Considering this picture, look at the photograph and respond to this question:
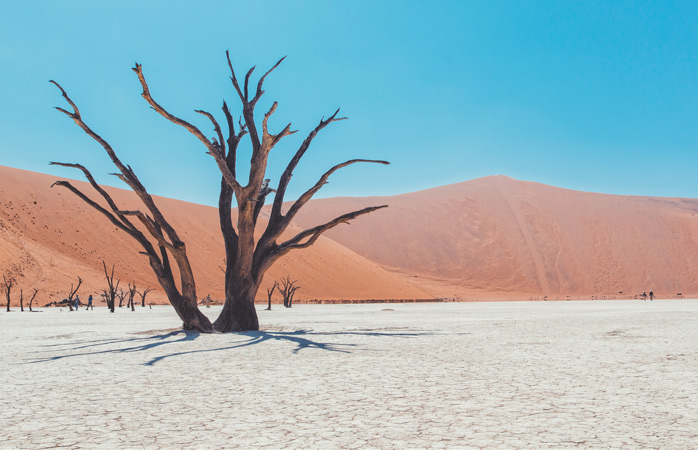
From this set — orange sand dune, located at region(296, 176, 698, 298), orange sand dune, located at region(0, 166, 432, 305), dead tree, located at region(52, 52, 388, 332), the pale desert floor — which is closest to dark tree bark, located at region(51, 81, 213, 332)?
dead tree, located at region(52, 52, 388, 332)

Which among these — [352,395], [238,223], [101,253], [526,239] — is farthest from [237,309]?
[526,239]

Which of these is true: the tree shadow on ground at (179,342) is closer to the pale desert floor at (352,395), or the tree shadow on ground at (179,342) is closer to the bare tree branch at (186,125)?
the pale desert floor at (352,395)

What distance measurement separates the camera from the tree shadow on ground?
34.6 ft

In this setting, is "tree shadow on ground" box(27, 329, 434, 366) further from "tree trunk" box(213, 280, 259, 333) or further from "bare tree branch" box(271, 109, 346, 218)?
"bare tree branch" box(271, 109, 346, 218)

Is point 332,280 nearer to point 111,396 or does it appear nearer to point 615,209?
point 111,396

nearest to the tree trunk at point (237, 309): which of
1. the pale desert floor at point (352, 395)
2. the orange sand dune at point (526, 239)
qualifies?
the pale desert floor at point (352, 395)

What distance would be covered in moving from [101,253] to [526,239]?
68703 millimetres

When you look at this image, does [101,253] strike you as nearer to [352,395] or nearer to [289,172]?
[289,172]

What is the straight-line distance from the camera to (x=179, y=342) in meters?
12.4

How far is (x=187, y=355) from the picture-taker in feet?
33.0

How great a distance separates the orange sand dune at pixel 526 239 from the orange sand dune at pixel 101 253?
16.0m

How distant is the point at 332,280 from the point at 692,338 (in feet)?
172

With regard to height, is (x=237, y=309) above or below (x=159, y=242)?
below

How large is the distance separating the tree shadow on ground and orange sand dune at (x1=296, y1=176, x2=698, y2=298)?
Answer: 208ft
